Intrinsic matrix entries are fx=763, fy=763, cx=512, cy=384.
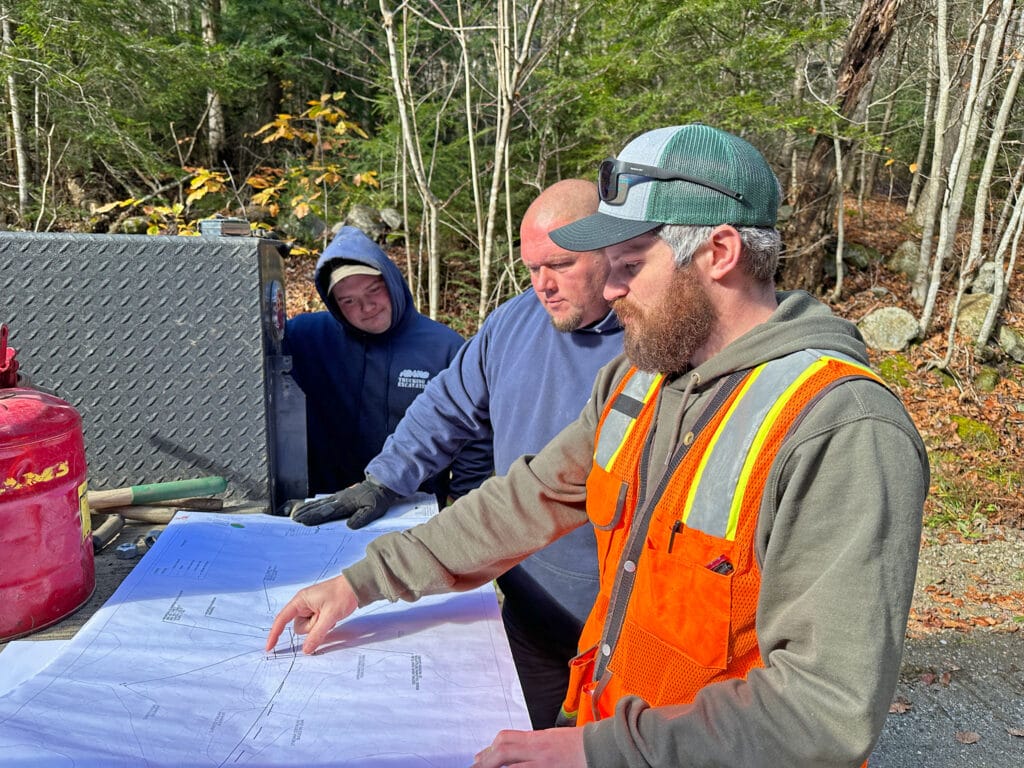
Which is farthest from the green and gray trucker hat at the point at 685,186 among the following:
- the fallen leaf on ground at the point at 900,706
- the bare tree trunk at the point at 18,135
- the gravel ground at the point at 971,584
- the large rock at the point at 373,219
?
the bare tree trunk at the point at 18,135

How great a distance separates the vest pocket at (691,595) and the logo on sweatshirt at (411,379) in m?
2.28

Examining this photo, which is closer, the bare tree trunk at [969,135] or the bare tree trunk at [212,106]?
the bare tree trunk at [969,135]

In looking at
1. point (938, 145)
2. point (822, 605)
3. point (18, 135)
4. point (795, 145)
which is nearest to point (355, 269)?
point (822, 605)

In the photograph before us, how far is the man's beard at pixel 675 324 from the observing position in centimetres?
136

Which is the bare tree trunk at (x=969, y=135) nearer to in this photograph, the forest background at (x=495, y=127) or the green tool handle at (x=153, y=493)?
the forest background at (x=495, y=127)

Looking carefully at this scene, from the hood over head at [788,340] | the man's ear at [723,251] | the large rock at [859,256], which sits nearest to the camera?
the hood over head at [788,340]

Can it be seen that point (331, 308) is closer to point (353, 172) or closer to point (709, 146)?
point (709, 146)

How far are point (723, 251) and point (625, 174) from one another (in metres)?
0.23

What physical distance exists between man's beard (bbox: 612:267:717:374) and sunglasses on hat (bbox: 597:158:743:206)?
0.15 m

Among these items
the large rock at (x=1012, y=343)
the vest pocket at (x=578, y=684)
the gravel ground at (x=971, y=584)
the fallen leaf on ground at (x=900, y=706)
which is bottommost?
the gravel ground at (x=971, y=584)

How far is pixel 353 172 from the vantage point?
941 centimetres

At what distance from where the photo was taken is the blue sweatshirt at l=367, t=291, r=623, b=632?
2.40 m

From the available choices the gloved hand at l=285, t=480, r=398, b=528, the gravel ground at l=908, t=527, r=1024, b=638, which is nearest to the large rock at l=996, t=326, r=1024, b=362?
the gravel ground at l=908, t=527, r=1024, b=638

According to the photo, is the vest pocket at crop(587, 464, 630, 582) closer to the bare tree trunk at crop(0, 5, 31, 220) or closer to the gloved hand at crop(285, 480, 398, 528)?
the gloved hand at crop(285, 480, 398, 528)
